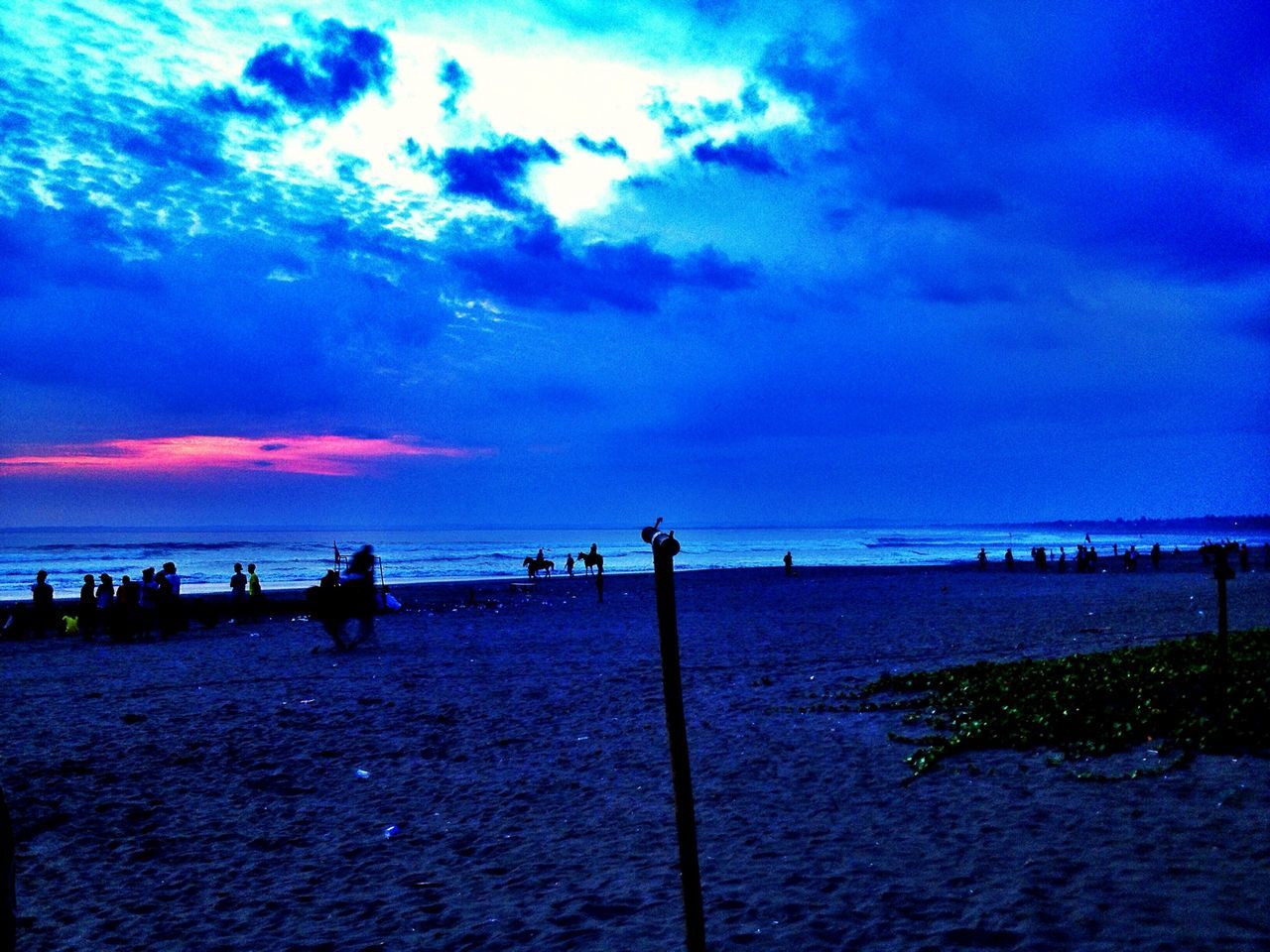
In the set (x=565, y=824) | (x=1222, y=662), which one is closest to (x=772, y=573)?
(x=1222, y=662)

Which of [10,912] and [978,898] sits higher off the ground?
[10,912]

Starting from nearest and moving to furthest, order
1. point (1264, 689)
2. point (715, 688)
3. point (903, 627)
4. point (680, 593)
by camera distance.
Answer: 1. point (1264, 689)
2. point (715, 688)
3. point (903, 627)
4. point (680, 593)

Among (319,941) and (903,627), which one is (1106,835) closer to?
(319,941)

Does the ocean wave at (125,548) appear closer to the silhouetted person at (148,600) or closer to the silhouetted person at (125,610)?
→ the silhouetted person at (148,600)

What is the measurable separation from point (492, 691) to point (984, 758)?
9.07 metres

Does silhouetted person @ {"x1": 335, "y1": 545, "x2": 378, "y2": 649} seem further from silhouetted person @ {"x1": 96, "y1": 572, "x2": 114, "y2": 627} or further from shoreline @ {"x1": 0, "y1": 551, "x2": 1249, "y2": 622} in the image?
shoreline @ {"x1": 0, "y1": 551, "x2": 1249, "y2": 622}

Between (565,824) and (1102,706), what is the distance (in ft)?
23.4

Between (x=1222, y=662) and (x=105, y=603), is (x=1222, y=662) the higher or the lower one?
the lower one

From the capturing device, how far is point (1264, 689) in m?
10.4

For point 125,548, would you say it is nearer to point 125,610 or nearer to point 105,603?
point 105,603

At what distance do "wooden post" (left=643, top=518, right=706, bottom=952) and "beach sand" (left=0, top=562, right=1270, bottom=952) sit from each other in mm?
1127

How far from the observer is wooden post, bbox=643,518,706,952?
4.28 meters

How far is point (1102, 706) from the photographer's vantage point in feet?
35.2

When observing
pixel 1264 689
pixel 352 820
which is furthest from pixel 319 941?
pixel 1264 689
